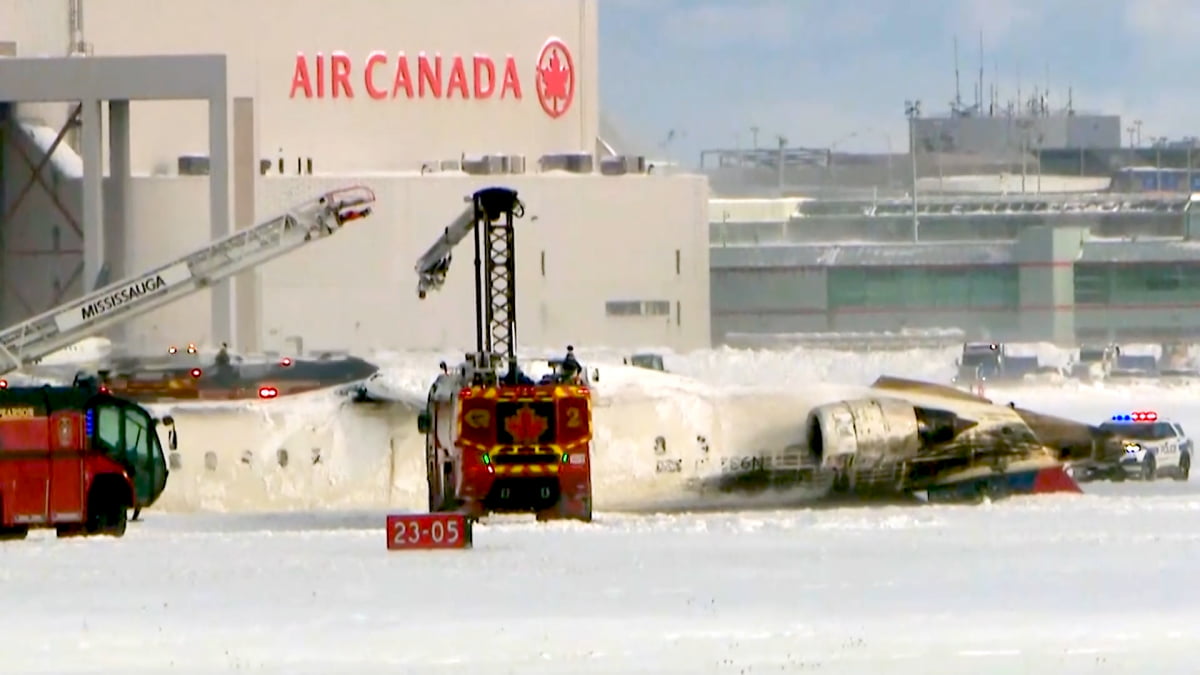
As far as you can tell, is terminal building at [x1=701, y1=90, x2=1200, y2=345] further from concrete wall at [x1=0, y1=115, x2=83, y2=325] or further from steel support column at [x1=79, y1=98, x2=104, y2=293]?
steel support column at [x1=79, y1=98, x2=104, y2=293]

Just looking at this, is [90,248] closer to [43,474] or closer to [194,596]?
[43,474]

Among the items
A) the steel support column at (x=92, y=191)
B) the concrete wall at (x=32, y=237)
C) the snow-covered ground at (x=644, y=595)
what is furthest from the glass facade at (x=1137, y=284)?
the snow-covered ground at (x=644, y=595)

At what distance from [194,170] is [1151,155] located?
8918 cm

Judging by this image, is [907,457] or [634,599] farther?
[907,457]

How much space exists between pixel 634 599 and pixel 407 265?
48958 millimetres

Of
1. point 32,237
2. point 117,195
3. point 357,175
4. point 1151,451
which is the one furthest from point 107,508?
point 32,237

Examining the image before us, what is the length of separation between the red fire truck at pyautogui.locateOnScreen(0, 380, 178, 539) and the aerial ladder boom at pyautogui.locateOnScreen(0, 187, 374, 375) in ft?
46.7

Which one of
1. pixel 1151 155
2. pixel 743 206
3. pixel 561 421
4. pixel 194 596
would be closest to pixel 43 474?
pixel 561 421

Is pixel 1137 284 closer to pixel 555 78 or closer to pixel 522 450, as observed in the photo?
Answer: pixel 555 78

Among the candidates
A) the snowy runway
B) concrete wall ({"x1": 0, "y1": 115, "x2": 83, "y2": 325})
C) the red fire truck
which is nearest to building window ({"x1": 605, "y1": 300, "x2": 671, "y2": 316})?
concrete wall ({"x1": 0, "y1": 115, "x2": 83, "y2": 325})

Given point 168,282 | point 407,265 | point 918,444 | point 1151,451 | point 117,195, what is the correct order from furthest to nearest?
1. point 407,265
2. point 117,195
3. point 168,282
4. point 1151,451
5. point 918,444

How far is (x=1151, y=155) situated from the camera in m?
149

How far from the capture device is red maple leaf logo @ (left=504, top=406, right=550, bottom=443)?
3322 cm

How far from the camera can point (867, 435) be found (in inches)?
1469
